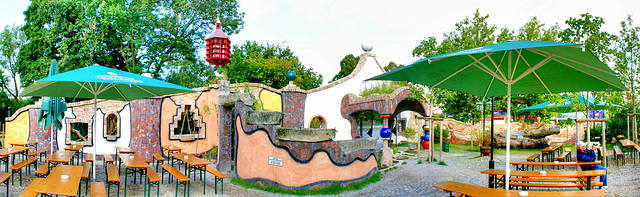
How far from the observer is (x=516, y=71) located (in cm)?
559

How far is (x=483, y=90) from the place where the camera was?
6762 mm

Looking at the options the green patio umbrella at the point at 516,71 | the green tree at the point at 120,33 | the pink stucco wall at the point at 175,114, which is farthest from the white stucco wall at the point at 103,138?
the green patio umbrella at the point at 516,71

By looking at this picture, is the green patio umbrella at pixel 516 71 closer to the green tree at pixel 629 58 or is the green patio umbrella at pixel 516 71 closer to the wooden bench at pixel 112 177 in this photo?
the wooden bench at pixel 112 177

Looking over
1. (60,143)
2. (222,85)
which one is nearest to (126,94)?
(222,85)

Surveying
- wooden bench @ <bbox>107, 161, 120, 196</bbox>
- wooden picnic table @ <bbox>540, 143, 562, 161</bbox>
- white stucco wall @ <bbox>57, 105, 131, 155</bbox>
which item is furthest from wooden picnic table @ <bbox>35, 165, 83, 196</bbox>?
wooden picnic table @ <bbox>540, 143, 562, 161</bbox>

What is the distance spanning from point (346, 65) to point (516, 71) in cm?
3167

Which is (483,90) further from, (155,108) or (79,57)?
(79,57)

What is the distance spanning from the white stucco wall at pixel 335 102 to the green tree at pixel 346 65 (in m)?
17.3

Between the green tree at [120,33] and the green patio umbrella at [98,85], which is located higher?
the green tree at [120,33]

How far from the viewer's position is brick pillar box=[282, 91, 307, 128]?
50.8 ft

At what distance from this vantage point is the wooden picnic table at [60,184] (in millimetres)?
4320

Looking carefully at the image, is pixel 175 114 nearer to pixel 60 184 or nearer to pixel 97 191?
pixel 97 191

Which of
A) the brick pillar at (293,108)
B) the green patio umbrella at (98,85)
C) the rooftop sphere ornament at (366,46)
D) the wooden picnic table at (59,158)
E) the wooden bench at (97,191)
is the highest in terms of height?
the rooftop sphere ornament at (366,46)

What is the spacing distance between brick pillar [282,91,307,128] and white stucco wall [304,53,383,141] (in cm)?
30
